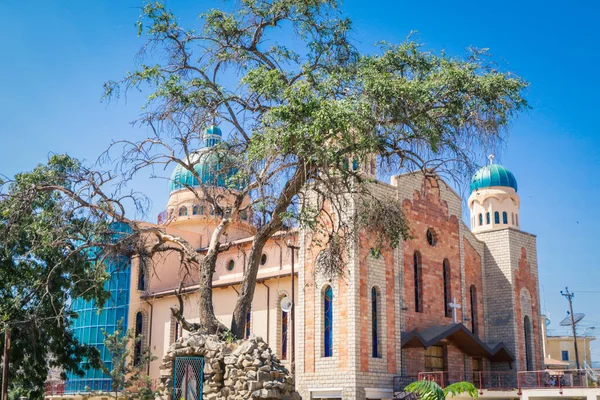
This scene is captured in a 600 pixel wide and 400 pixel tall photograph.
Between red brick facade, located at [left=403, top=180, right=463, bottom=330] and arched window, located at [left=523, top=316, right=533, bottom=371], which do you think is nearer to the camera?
red brick facade, located at [left=403, top=180, right=463, bottom=330]

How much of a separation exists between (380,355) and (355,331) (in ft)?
5.37

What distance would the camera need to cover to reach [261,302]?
29172mm

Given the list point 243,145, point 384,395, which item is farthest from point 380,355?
point 243,145

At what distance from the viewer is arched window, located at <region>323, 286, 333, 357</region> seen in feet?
82.8

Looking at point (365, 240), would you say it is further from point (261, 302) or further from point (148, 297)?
point (148, 297)

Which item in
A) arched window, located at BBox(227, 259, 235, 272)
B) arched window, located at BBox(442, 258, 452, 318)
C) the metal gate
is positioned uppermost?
arched window, located at BBox(227, 259, 235, 272)

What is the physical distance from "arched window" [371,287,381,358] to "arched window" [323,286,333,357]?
57.4 inches

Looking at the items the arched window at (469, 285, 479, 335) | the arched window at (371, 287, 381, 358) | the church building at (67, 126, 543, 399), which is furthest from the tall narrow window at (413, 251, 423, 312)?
the arched window at (469, 285, 479, 335)

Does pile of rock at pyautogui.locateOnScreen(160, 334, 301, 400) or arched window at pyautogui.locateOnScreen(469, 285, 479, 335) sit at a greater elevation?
arched window at pyautogui.locateOnScreen(469, 285, 479, 335)

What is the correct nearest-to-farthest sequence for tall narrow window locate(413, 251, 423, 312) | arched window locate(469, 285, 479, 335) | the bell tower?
1. tall narrow window locate(413, 251, 423, 312)
2. arched window locate(469, 285, 479, 335)
3. the bell tower

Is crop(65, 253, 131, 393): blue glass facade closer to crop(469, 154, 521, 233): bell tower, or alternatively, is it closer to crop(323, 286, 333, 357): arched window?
crop(323, 286, 333, 357): arched window

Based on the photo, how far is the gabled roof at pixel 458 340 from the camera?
85.0 ft

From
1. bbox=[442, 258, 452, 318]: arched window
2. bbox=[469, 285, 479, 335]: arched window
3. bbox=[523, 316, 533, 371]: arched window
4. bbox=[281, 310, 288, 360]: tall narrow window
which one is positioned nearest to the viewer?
bbox=[281, 310, 288, 360]: tall narrow window

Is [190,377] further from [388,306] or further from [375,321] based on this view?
[388,306]
